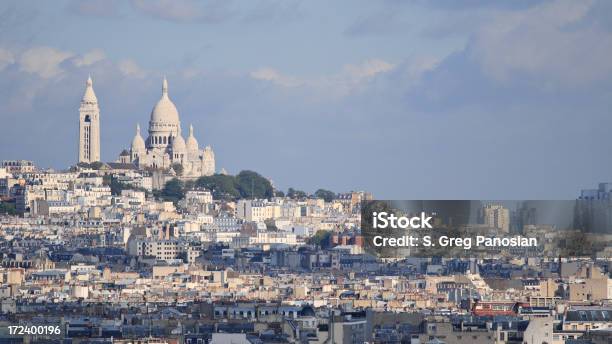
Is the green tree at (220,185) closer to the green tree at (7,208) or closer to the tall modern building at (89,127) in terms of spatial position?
the tall modern building at (89,127)

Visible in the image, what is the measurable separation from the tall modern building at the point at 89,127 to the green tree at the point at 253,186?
31.0 ft

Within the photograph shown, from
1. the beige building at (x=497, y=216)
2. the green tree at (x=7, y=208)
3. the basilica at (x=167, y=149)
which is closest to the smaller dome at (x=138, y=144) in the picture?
the basilica at (x=167, y=149)

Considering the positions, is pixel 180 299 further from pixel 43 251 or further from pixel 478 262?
pixel 43 251

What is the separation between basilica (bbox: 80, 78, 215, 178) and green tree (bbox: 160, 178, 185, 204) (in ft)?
23.0

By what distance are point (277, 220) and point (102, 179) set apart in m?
18.8

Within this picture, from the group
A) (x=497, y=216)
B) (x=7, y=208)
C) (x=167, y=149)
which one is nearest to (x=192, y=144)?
(x=167, y=149)

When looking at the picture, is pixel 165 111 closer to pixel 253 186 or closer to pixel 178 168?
pixel 178 168

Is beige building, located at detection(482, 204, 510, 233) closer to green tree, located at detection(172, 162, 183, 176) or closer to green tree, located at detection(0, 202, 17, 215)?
green tree, located at detection(0, 202, 17, 215)

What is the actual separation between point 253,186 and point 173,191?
4119mm

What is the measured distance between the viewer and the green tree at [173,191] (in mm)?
166375

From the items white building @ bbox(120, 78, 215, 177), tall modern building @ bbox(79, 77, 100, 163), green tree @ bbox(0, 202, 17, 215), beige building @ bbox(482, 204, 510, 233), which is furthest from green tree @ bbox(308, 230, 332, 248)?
beige building @ bbox(482, 204, 510, 233)

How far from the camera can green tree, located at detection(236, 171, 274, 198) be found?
166875 millimetres

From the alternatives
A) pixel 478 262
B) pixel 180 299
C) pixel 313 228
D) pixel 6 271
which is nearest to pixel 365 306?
pixel 180 299

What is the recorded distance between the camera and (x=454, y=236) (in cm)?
4322
